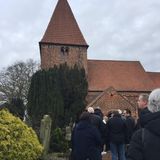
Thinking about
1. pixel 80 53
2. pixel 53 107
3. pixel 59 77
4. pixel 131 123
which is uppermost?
pixel 80 53

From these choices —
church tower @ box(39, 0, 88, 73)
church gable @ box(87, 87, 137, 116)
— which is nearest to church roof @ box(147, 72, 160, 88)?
church gable @ box(87, 87, 137, 116)

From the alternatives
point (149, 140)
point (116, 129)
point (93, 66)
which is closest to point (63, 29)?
point (93, 66)

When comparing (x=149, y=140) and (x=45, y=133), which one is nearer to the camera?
(x=149, y=140)

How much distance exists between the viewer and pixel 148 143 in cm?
421

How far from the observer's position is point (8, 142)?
10367mm

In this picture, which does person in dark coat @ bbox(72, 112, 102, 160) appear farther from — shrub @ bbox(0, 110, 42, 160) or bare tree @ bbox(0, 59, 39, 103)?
bare tree @ bbox(0, 59, 39, 103)

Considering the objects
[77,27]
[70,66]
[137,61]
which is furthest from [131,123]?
[137,61]

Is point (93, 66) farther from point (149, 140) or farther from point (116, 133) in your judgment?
point (149, 140)

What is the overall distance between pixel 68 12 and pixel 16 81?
9668 millimetres

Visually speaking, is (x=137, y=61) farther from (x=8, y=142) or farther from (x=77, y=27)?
(x=8, y=142)

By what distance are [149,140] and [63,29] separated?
44716 mm

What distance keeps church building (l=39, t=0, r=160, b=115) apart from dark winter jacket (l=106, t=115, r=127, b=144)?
1276 inches

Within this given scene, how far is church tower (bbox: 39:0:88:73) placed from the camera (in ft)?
154

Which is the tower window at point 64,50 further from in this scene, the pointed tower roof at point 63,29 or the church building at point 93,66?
the pointed tower roof at point 63,29
